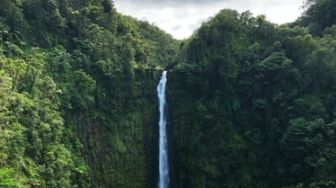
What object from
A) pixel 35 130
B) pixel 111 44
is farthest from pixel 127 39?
pixel 35 130

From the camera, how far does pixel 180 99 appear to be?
1197 inches

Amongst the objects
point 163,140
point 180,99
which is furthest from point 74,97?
point 180,99

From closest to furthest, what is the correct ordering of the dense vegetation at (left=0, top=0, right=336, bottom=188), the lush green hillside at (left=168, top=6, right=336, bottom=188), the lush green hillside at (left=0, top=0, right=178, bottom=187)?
the lush green hillside at (left=0, top=0, right=178, bottom=187) → the dense vegetation at (left=0, top=0, right=336, bottom=188) → the lush green hillside at (left=168, top=6, right=336, bottom=188)

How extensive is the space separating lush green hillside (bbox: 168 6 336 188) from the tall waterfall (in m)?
0.51

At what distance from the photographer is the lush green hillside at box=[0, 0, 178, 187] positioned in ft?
74.4

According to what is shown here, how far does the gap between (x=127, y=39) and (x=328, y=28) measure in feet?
39.6

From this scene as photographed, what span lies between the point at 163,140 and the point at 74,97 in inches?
234

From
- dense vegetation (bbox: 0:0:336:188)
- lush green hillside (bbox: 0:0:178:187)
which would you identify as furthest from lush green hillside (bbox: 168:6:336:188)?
lush green hillside (bbox: 0:0:178:187)

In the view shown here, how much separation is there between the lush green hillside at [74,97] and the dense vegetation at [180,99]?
6cm

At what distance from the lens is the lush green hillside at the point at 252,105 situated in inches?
1016

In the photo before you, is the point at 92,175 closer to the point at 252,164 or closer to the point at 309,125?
the point at 252,164

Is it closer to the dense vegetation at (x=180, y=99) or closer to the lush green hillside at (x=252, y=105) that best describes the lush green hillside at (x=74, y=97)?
the dense vegetation at (x=180, y=99)

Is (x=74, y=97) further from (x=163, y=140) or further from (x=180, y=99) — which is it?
(x=180, y=99)

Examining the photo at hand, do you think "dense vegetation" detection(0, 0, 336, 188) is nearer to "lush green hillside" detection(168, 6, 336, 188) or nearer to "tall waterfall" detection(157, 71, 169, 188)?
"lush green hillside" detection(168, 6, 336, 188)
